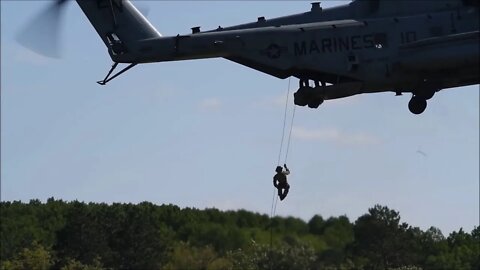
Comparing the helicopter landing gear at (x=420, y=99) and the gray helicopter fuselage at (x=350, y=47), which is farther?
the helicopter landing gear at (x=420, y=99)

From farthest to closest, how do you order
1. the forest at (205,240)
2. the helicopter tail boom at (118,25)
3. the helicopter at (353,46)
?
the forest at (205,240), the helicopter tail boom at (118,25), the helicopter at (353,46)

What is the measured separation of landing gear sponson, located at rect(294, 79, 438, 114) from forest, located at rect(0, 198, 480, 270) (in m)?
35.0

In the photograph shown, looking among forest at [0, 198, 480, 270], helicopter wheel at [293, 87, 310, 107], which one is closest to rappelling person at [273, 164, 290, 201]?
helicopter wheel at [293, 87, 310, 107]

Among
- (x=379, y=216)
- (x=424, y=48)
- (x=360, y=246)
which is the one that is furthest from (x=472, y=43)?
(x=379, y=216)

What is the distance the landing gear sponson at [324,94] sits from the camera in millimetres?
24953

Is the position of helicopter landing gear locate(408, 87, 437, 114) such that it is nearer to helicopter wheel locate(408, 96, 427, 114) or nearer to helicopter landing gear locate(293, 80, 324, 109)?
helicopter wheel locate(408, 96, 427, 114)

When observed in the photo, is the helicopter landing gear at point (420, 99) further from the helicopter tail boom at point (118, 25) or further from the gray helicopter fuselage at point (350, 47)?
the helicopter tail boom at point (118, 25)

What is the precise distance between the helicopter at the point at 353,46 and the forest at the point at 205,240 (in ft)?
115

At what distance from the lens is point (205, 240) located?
224 feet

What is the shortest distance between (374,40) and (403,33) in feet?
1.97

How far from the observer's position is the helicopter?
24.9 metres

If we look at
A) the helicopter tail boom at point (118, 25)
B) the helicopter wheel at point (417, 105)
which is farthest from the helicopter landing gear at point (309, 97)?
the helicopter tail boom at point (118, 25)

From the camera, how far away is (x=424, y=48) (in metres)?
24.5

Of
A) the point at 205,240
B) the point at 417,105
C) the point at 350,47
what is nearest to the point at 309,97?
the point at 350,47
